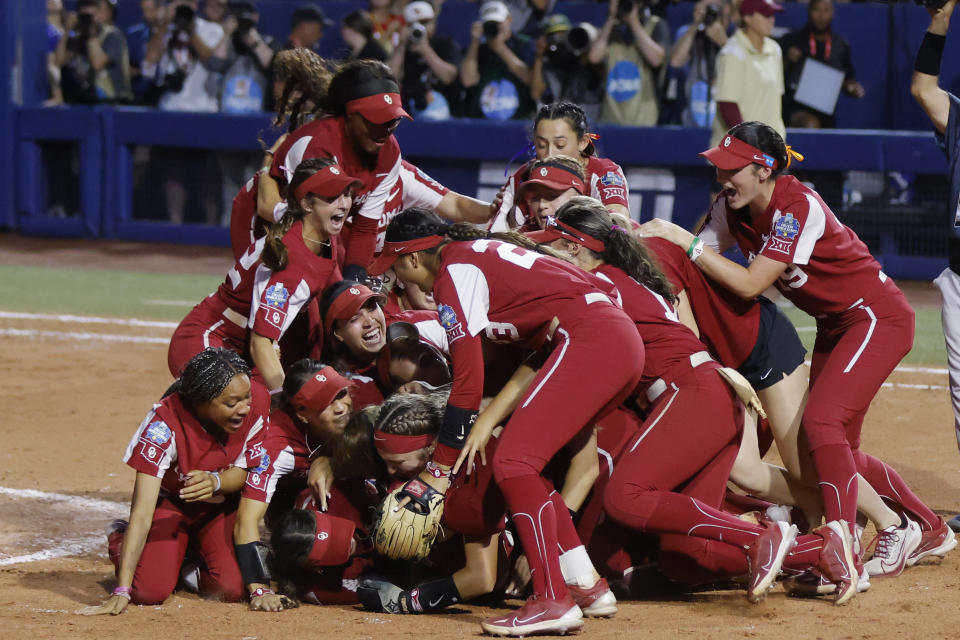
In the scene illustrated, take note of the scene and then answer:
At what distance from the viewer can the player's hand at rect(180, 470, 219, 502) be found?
500 cm

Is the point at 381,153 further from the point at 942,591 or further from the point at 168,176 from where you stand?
the point at 168,176

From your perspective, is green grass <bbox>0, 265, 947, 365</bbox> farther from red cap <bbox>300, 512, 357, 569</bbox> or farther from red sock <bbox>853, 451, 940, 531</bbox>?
red cap <bbox>300, 512, 357, 569</bbox>

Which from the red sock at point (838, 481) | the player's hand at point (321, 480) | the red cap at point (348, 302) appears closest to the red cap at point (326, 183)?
the red cap at point (348, 302)

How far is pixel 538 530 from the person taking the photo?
4395 millimetres

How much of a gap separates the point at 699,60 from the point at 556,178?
7.80 metres

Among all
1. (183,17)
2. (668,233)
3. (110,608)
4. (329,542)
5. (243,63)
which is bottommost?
(110,608)

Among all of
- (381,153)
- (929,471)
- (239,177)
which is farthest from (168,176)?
(929,471)

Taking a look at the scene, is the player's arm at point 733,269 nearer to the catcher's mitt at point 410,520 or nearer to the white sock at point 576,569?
the white sock at point 576,569

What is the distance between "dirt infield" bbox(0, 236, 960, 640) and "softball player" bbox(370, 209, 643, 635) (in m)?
0.26

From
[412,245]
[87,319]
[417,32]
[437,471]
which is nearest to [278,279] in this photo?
[412,245]

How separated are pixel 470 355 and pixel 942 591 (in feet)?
6.93

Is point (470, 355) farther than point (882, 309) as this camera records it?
No

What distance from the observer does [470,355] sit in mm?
4516

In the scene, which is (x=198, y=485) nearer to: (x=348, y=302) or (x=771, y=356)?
(x=348, y=302)
